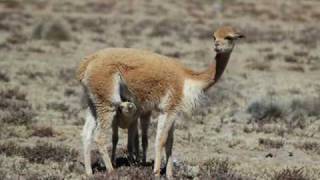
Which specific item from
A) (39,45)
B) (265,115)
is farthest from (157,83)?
(39,45)

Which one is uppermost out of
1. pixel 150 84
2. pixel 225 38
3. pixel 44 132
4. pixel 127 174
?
pixel 225 38

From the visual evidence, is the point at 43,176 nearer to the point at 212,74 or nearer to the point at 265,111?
the point at 212,74

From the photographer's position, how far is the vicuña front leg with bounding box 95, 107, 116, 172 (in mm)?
9391

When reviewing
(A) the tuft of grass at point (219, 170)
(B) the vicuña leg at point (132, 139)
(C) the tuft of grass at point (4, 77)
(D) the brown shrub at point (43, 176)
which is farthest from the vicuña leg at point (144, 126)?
(C) the tuft of grass at point (4, 77)

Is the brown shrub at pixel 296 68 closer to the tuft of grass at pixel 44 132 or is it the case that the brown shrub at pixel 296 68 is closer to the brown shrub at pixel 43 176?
the tuft of grass at pixel 44 132

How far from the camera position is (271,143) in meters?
12.9

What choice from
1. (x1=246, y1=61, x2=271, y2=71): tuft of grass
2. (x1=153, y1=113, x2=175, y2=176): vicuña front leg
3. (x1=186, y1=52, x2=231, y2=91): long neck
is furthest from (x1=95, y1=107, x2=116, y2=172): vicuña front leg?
(x1=246, y1=61, x2=271, y2=71): tuft of grass

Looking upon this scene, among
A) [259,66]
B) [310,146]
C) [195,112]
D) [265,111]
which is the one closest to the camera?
[310,146]

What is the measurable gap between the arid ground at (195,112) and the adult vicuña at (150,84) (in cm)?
37

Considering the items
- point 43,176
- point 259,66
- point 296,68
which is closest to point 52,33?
point 259,66

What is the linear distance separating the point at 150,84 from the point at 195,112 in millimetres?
6533

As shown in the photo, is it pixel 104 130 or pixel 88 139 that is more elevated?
pixel 104 130

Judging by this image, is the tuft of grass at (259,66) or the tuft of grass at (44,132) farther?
the tuft of grass at (259,66)

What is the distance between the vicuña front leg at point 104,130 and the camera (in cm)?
939
